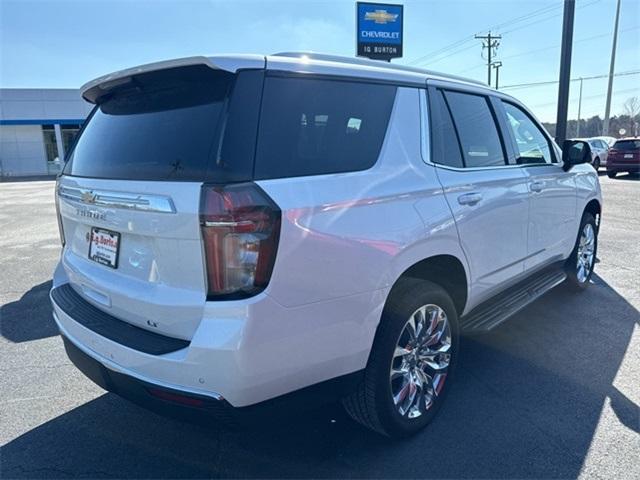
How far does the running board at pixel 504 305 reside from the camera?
3.27 m

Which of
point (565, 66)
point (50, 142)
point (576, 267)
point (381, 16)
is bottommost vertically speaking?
point (576, 267)

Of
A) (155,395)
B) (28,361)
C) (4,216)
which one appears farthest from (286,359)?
(4,216)

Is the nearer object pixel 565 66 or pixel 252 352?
pixel 252 352

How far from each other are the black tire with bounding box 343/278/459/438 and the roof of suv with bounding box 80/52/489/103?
1191mm

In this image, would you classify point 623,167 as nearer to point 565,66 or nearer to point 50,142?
point 565,66

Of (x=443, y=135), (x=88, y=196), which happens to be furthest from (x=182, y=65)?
(x=443, y=135)

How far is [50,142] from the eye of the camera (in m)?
33.1

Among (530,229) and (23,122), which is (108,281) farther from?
(23,122)

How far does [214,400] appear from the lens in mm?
1934

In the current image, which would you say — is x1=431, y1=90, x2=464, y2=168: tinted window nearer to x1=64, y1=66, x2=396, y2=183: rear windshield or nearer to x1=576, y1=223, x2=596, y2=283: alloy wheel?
x1=64, y1=66, x2=396, y2=183: rear windshield

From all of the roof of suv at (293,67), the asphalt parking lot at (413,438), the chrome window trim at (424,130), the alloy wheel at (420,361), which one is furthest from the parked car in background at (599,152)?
the alloy wheel at (420,361)

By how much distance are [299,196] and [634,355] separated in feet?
10.8

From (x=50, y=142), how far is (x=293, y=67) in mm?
36777

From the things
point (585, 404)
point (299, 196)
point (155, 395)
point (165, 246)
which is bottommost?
point (585, 404)
